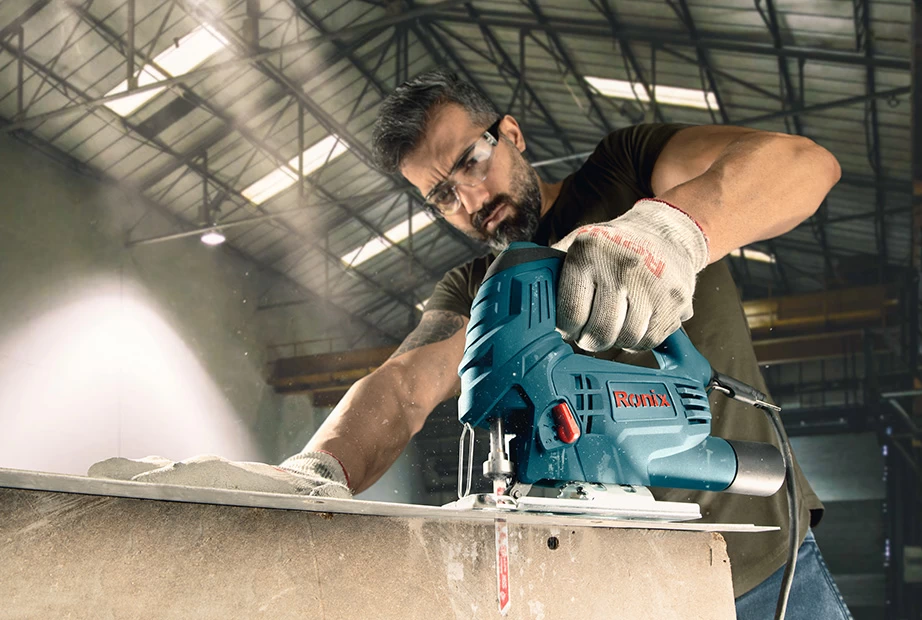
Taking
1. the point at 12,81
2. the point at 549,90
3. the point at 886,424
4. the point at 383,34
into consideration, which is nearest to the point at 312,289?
the point at 383,34

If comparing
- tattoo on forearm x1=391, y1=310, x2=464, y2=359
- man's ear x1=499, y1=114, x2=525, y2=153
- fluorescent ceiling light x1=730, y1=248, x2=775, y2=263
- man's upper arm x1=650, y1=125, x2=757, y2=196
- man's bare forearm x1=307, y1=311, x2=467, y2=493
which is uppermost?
fluorescent ceiling light x1=730, y1=248, x2=775, y2=263

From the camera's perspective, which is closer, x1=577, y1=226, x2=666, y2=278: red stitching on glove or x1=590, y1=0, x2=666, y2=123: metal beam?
x1=577, y1=226, x2=666, y2=278: red stitching on glove

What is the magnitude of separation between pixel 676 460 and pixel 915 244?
3.39 m

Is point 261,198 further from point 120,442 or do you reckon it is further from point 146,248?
point 120,442

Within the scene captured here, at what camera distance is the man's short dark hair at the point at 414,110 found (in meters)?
1.43


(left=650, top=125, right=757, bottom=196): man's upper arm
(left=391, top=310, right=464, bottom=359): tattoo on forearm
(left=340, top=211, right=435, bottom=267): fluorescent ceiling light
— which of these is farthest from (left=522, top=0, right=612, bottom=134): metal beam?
(left=650, top=125, right=757, bottom=196): man's upper arm

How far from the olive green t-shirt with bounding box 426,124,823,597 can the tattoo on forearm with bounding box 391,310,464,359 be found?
121 millimetres

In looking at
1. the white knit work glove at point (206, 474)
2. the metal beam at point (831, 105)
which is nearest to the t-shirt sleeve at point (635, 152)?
the white knit work glove at point (206, 474)

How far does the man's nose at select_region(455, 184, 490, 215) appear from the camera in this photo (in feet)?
4.76

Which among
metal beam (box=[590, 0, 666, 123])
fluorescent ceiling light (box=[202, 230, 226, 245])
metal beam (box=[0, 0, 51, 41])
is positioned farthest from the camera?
metal beam (box=[590, 0, 666, 123])

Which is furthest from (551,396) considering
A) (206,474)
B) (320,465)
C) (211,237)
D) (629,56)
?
(629,56)

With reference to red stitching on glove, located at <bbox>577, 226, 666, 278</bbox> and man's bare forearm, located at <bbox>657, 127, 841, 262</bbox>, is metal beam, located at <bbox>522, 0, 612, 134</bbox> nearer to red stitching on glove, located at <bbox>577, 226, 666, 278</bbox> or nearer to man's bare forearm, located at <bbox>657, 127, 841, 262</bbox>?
man's bare forearm, located at <bbox>657, 127, 841, 262</bbox>

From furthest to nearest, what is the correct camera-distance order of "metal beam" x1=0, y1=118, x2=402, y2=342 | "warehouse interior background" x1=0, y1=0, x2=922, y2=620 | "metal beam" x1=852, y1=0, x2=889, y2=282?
"metal beam" x1=852, y1=0, x2=889, y2=282 < "warehouse interior background" x1=0, y1=0, x2=922, y2=620 < "metal beam" x1=0, y1=118, x2=402, y2=342

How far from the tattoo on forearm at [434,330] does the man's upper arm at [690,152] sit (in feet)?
1.42
